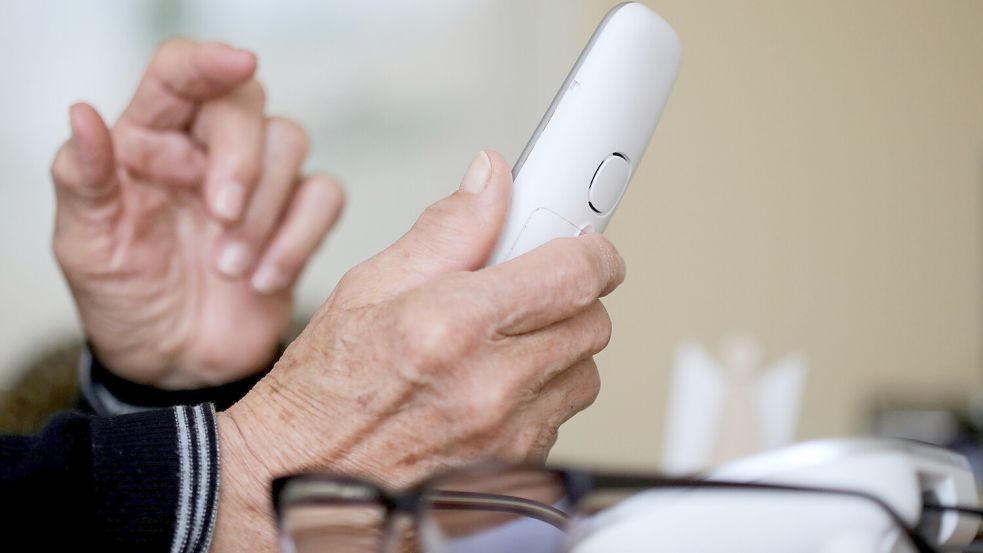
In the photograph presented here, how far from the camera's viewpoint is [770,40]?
1973 millimetres

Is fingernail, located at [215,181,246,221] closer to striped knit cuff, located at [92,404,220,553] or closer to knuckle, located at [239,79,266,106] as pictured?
knuckle, located at [239,79,266,106]

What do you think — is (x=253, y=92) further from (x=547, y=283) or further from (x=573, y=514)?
(x=573, y=514)

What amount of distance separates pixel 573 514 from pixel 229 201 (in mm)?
429

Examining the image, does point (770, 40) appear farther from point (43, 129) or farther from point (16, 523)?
point (16, 523)

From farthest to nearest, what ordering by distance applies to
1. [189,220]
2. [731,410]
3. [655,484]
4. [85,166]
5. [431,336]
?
[731,410]
[189,220]
[85,166]
[431,336]
[655,484]

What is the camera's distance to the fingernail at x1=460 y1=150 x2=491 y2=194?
38cm

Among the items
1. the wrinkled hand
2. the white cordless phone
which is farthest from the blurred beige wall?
the white cordless phone

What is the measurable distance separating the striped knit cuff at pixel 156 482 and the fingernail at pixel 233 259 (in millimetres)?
307

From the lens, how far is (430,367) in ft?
1.08

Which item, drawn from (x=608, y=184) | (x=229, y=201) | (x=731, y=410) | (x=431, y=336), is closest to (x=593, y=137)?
(x=608, y=184)

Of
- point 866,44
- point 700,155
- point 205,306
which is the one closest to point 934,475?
point 205,306

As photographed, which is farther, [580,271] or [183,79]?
[183,79]

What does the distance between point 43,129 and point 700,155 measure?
1365 millimetres

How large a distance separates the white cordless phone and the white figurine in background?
62 cm
